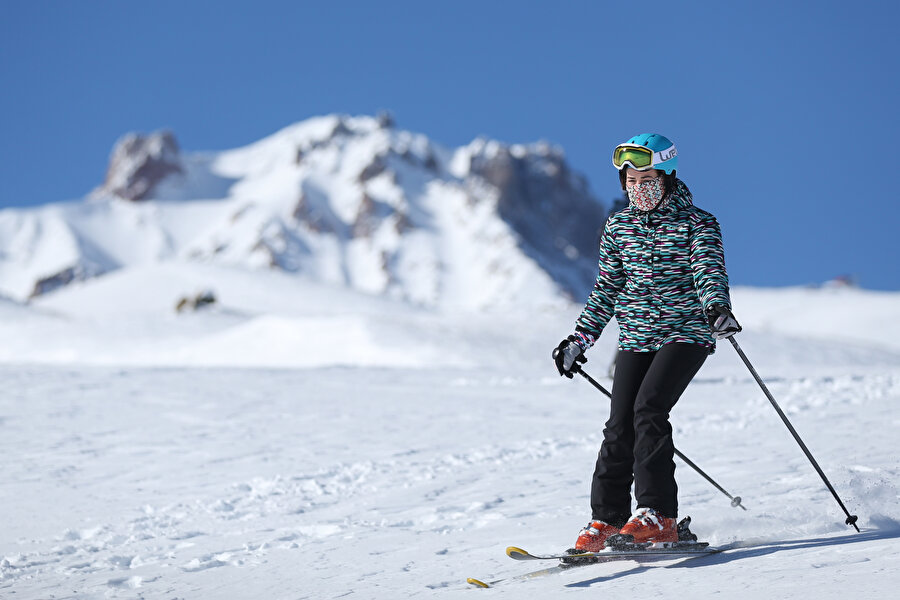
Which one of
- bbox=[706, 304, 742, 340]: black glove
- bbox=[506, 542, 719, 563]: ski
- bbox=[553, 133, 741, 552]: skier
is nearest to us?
bbox=[706, 304, 742, 340]: black glove

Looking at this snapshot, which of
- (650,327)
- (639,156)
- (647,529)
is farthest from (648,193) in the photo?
(647,529)

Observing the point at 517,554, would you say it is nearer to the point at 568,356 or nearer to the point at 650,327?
the point at 568,356

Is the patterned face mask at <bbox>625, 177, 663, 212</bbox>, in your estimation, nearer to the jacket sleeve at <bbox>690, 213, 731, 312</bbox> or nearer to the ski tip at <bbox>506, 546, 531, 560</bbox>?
the jacket sleeve at <bbox>690, 213, 731, 312</bbox>

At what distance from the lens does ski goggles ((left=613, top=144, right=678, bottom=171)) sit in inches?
179

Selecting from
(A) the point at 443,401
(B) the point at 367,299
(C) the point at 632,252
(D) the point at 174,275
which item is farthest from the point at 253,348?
(D) the point at 174,275

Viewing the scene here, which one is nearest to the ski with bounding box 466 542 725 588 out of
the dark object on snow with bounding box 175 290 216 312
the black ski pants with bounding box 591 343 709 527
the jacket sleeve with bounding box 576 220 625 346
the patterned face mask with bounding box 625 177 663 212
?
the black ski pants with bounding box 591 343 709 527

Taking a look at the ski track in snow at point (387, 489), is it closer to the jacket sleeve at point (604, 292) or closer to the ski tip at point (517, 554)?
the ski tip at point (517, 554)

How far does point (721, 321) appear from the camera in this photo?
4.18 meters

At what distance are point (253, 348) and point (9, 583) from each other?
21.8 meters

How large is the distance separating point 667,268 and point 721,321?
0.45m

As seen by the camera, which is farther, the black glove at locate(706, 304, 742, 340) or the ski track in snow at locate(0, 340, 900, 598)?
the ski track in snow at locate(0, 340, 900, 598)

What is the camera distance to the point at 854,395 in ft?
37.4

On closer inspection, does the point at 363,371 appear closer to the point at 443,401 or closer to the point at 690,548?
the point at 443,401

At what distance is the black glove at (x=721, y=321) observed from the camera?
13.7 ft
